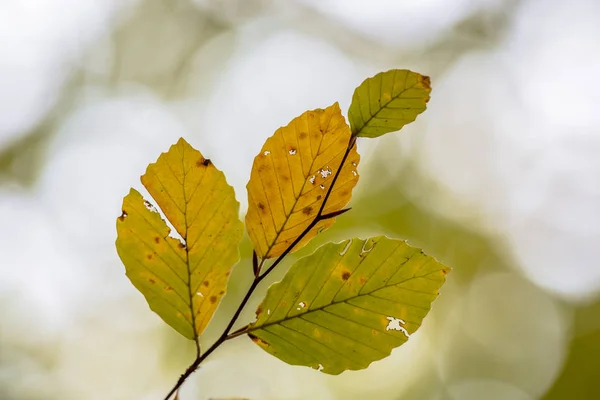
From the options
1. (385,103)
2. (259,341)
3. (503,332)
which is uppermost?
(503,332)

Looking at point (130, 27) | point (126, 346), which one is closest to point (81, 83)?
point (130, 27)

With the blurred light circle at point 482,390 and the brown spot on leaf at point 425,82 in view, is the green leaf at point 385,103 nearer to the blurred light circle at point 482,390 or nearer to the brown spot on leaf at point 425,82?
the brown spot on leaf at point 425,82

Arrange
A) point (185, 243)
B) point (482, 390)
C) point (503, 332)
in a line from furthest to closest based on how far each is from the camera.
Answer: point (503, 332) → point (482, 390) → point (185, 243)

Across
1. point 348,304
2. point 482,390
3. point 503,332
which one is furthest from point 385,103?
point 503,332

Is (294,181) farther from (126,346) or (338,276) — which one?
(126,346)

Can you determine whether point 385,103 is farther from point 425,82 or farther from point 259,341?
point 259,341

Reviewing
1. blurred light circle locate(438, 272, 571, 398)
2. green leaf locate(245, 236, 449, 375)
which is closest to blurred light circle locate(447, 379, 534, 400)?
blurred light circle locate(438, 272, 571, 398)
